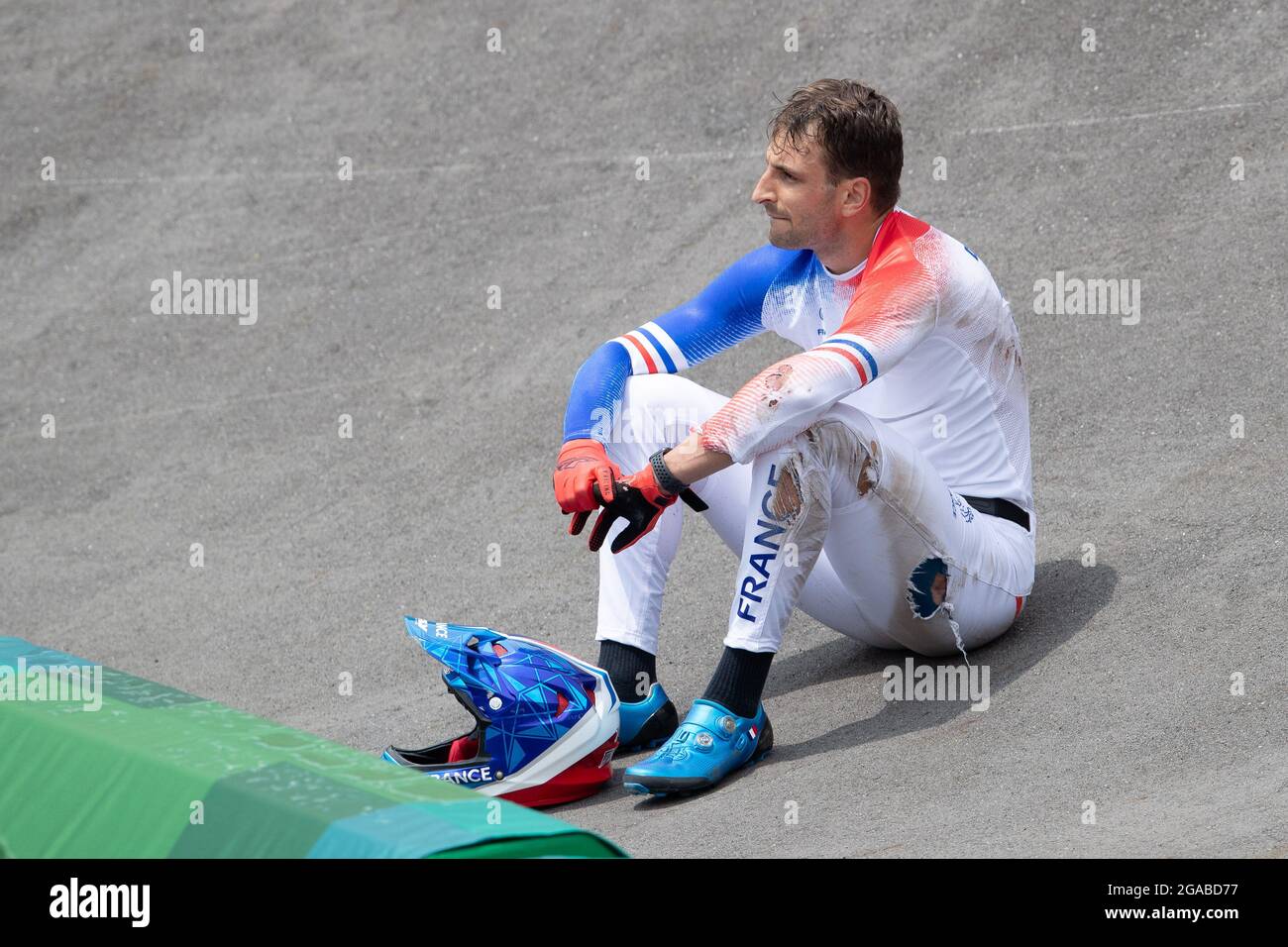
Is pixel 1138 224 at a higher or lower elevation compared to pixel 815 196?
higher

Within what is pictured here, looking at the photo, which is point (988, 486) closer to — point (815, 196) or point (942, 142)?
point (815, 196)

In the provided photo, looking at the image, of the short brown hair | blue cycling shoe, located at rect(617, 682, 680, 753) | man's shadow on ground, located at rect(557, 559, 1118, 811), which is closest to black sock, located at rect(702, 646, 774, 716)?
man's shadow on ground, located at rect(557, 559, 1118, 811)

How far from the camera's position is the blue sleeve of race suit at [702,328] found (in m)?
4.03

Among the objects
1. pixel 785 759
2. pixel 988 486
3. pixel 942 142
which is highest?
pixel 942 142

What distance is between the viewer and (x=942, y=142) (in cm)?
733

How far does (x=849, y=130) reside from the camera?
3703mm

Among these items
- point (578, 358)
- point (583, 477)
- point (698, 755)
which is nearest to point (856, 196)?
point (583, 477)

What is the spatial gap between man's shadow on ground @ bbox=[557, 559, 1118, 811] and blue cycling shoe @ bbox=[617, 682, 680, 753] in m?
0.04

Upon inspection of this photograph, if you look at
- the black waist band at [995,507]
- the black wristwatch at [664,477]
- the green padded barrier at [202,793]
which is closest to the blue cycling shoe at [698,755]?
the black wristwatch at [664,477]

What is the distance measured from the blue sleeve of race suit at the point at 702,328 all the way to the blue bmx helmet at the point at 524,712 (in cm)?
74

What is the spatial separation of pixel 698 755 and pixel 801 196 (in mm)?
1329

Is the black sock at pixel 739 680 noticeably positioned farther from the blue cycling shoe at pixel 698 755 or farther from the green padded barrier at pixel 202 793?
the green padded barrier at pixel 202 793
